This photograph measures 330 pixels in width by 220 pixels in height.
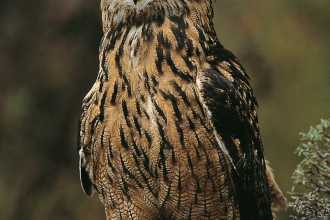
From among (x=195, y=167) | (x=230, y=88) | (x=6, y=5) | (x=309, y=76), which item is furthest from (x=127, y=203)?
(x=6, y=5)

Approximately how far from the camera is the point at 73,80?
506 centimetres

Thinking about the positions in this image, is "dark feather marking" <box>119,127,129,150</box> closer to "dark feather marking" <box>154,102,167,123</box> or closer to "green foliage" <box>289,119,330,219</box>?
"dark feather marking" <box>154,102,167,123</box>

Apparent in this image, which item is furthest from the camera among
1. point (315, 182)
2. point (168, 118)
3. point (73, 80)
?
point (73, 80)

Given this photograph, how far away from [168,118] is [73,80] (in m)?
3.10

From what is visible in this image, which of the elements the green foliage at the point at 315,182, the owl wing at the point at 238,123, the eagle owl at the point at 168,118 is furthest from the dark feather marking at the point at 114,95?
the green foliage at the point at 315,182

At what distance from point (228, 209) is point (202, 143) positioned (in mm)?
354

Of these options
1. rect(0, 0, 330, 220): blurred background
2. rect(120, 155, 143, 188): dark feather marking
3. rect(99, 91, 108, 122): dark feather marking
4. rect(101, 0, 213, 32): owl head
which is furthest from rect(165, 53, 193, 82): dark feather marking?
rect(0, 0, 330, 220): blurred background

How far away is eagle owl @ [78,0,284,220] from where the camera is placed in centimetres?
212

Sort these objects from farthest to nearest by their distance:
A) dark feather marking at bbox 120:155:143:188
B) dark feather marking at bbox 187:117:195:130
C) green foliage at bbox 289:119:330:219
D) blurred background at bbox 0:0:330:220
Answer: blurred background at bbox 0:0:330:220, green foliage at bbox 289:119:330:219, dark feather marking at bbox 120:155:143:188, dark feather marking at bbox 187:117:195:130

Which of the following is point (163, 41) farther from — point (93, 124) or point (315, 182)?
point (315, 182)

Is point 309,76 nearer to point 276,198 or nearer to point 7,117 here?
point 276,198

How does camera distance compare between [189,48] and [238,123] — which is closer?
[189,48]

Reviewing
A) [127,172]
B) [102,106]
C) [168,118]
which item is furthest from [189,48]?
[127,172]

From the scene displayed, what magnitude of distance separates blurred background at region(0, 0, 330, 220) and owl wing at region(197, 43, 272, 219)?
224cm
